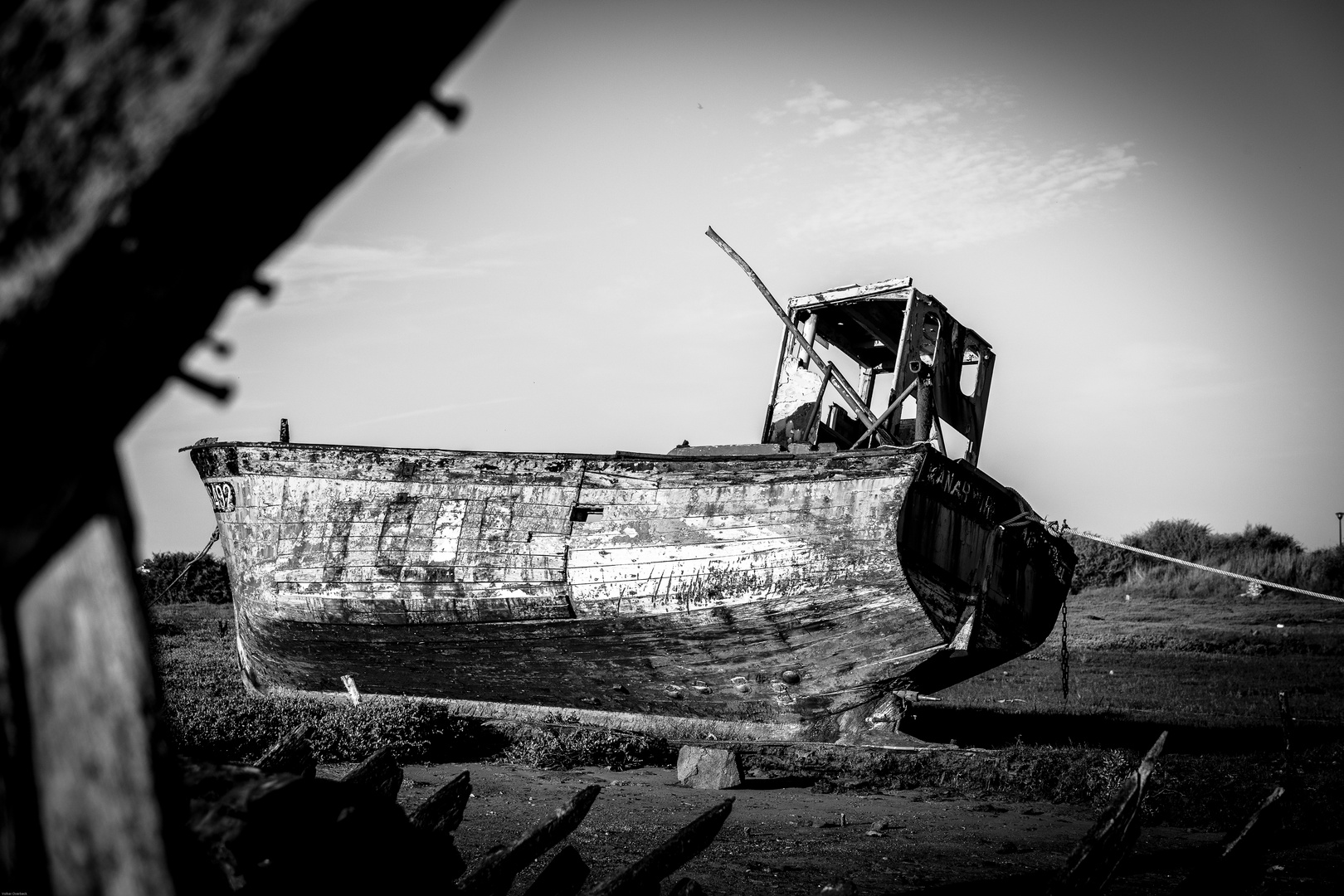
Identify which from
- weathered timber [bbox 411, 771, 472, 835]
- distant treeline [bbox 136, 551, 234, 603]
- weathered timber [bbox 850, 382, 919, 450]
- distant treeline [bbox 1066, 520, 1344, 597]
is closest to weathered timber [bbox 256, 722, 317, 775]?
weathered timber [bbox 411, 771, 472, 835]

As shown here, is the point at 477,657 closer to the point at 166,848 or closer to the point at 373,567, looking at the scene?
the point at 373,567

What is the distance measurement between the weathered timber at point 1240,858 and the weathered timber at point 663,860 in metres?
1.53

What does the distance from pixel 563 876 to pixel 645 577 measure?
488 cm

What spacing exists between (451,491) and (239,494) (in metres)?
2.60

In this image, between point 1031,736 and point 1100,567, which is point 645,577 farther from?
point 1100,567

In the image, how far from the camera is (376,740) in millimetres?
7574

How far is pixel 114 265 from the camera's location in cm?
88

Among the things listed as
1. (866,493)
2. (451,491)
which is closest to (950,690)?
(866,493)

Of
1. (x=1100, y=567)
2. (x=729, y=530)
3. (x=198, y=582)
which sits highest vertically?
(x=1100, y=567)

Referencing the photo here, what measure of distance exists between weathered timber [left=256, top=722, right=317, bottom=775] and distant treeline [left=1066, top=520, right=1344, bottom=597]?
934 inches

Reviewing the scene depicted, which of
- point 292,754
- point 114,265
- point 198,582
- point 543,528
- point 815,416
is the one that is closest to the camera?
point 114,265

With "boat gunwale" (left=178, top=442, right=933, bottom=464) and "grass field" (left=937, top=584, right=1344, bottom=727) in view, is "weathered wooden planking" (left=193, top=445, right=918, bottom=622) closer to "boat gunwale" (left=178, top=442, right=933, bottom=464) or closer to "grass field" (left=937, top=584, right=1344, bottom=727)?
"boat gunwale" (left=178, top=442, right=933, bottom=464)

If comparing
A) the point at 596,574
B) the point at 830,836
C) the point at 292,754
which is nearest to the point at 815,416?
the point at 596,574

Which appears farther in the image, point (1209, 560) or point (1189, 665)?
point (1209, 560)
